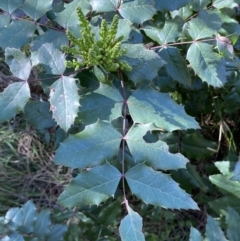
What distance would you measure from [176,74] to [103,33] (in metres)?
0.43

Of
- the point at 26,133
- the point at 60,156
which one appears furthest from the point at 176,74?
the point at 26,133

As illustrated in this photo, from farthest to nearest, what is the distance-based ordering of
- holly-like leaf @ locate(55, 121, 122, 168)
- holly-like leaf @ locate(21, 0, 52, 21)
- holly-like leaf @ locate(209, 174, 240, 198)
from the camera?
holly-like leaf @ locate(209, 174, 240, 198)
holly-like leaf @ locate(21, 0, 52, 21)
holly-like leaf @ locate(55, 121, 122, 168)

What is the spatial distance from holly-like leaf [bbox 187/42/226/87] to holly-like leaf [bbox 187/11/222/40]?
4cm

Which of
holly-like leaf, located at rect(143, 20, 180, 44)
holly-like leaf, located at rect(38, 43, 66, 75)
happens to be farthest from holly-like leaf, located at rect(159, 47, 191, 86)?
holly-like leaf, located at rect(38, 43, 66, 75)

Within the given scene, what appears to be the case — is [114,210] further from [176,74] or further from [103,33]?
[103,33]

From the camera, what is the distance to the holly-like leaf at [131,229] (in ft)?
3.89

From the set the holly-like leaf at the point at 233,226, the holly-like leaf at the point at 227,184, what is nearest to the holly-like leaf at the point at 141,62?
the holly-like leaf at the point at 233,226

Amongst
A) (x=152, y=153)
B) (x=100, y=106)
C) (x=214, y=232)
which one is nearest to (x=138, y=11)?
(x=100, y=106)

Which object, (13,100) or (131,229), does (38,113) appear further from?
(131,229)

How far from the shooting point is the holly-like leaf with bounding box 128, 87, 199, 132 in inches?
49.9

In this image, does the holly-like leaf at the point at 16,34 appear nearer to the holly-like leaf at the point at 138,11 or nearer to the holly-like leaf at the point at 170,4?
the holly-like leaf at the point at 138,11

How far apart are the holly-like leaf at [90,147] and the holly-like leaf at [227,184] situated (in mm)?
789

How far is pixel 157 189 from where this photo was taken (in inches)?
47.4

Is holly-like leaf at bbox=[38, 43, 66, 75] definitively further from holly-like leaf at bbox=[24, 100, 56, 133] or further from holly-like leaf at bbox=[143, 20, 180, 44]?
holly-like leaf at bbox=[24, 100, 56, 133]
